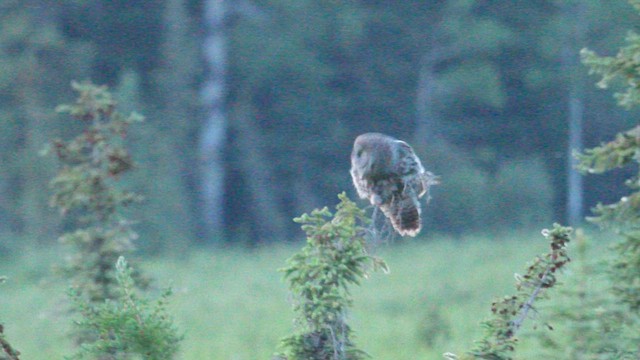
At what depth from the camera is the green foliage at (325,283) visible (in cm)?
447

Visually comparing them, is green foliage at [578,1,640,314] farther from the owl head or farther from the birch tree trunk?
the birch tree trunk

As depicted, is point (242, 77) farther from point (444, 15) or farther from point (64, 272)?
point (64, 272)

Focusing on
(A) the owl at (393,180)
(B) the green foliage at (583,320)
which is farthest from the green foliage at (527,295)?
(A) the owl at (393,180)

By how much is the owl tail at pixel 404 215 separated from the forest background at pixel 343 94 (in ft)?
74.2

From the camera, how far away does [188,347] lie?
14.6 m

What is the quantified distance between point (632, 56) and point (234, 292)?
15445mm

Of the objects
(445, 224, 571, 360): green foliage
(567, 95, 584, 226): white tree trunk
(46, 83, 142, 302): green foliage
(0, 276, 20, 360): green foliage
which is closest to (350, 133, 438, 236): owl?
(445, 224, 571, 360): green foliage

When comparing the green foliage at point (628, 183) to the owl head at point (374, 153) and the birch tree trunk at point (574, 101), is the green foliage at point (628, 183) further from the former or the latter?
the birch tree trunk at point (574, 101)

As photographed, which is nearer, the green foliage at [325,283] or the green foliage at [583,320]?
the green foliage at [583,320]

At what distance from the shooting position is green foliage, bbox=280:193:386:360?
4.47 meters

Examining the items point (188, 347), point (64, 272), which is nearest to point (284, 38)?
point (188, 347)

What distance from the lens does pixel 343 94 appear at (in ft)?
101

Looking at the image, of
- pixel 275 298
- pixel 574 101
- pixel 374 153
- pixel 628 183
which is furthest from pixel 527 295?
pixel 574 101

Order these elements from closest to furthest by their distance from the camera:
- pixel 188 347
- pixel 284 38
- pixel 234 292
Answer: pixel 188 347 < pixel 234 292 < pixel 284 38
